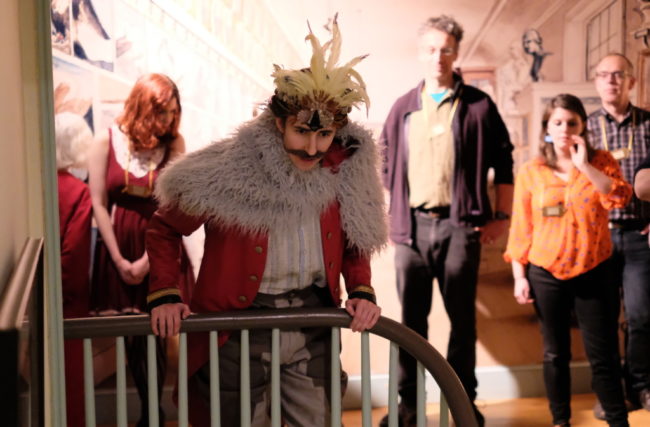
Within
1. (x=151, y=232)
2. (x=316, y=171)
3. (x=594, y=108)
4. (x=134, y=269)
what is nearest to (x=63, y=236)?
(x=134, y=269)

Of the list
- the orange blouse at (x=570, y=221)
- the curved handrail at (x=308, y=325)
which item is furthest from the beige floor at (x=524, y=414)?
the curved handrail at (x=308, y=325)

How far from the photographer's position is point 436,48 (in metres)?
3.28

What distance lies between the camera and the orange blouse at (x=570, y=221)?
9.77 ft

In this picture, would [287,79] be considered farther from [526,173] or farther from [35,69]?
[526,173]

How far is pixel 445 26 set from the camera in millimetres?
3285

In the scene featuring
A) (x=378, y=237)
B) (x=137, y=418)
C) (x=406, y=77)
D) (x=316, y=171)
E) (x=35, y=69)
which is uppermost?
(x=406, y=77)

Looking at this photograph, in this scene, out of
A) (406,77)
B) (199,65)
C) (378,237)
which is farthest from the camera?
(406,77)

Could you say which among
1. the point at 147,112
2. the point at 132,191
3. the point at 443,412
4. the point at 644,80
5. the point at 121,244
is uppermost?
the point at 644,80

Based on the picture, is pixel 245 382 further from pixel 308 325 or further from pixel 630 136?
pixel 630 136

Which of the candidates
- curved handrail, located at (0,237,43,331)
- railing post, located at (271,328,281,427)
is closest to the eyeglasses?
railing post, located at (271,328,281,427)

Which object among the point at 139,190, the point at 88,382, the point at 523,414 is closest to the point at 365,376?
the point at 88,382

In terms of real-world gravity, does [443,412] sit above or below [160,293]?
below

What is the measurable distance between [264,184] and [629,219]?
212 cm

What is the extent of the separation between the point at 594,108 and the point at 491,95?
521mm
